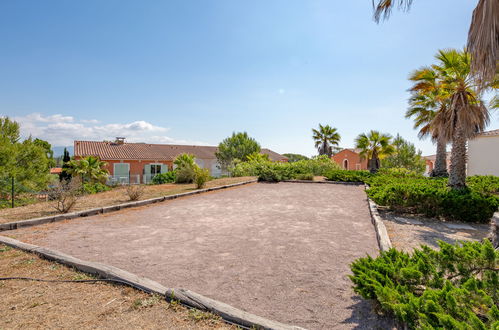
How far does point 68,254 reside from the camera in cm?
413

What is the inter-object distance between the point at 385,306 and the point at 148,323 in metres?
2.17

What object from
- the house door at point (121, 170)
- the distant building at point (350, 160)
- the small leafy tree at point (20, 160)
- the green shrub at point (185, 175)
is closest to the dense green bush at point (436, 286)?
the small leafy tree at point (20, 160)

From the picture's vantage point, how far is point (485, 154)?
18.0 metres

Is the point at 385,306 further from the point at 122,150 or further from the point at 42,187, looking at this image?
the point at 122,150

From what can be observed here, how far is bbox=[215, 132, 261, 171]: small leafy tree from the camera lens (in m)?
35.9

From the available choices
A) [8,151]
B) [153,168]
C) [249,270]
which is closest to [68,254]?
[249,270]

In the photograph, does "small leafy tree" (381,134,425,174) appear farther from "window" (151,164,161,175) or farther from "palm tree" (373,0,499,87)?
"palm tree" (373,0,499,87)

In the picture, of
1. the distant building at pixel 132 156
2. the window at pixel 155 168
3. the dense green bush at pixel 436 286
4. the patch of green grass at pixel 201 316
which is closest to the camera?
the dense green bush at pixel 436 286

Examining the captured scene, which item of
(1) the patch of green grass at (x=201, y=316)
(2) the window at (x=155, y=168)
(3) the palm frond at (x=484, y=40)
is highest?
(3) the palm frond at (x=484, y=40)

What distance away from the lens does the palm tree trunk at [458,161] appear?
26.0 feet

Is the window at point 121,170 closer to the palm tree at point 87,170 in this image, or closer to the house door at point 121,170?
the house door at point 121,170

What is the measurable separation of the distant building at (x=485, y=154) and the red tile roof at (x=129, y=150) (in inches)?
1137

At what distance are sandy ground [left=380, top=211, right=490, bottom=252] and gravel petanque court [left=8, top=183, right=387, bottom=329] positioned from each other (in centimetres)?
54

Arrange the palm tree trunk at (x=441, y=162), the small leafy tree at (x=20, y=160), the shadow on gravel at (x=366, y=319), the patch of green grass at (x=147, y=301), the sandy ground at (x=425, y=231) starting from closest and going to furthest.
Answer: the shadow on gravel at (x=366, y=319)
the patch of green grass at (x=147, y=301)
the sandy ground at (x=425, y=231)
the small leafy tree at (x=20, y=160)
the palm tree trunk at (x=441, y=162)
